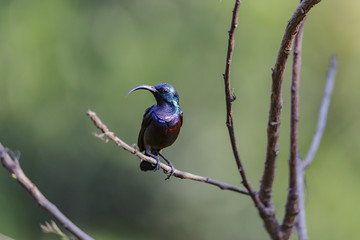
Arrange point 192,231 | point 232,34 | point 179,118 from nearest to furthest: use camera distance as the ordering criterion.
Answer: point 232,34 → point 179,118 → point 192,231

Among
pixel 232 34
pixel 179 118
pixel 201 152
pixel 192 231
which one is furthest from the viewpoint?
pixel 192 231

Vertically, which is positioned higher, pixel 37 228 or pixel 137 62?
pixel 137 62

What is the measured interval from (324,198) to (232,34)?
249 inches

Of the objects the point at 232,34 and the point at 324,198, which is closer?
the point at 232,34

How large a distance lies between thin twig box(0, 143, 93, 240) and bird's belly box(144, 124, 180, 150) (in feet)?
3.75

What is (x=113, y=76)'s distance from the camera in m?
7.64

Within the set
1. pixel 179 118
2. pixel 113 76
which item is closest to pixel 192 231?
pixel 113 76

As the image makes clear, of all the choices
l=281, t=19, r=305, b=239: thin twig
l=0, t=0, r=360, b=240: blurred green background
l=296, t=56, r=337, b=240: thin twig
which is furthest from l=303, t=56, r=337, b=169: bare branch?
l=0, t=0, r=360, b=240: blurred green background

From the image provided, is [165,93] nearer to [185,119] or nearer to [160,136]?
[160,136]

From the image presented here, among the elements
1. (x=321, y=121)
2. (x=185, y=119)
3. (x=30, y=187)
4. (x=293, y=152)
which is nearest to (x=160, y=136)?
(x=293, y=152)

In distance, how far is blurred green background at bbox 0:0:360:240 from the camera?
7293mm

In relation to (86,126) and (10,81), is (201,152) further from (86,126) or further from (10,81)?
(10,81)

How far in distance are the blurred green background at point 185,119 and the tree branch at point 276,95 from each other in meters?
4.98

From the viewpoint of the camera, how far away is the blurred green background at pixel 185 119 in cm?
729
